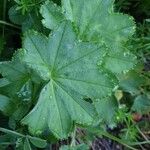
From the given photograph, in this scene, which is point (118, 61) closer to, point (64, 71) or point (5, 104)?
point (64, 71)

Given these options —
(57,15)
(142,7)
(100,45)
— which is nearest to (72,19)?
(57,15)

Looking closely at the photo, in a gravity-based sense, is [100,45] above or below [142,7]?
below

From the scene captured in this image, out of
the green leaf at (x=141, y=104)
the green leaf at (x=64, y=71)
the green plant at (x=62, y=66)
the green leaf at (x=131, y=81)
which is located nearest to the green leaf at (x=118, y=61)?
the green plant at (x=62, y=66)

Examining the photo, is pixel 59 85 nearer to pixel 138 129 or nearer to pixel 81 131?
pixel 81 131

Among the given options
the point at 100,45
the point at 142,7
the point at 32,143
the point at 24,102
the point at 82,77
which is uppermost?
the point at 142,7

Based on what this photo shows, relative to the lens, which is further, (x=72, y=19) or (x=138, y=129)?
(x=138, y=129)

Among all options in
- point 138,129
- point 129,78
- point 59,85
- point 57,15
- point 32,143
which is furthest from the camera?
point 138,129

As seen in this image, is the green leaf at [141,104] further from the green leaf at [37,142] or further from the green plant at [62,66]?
the green leaf at [37,142]
